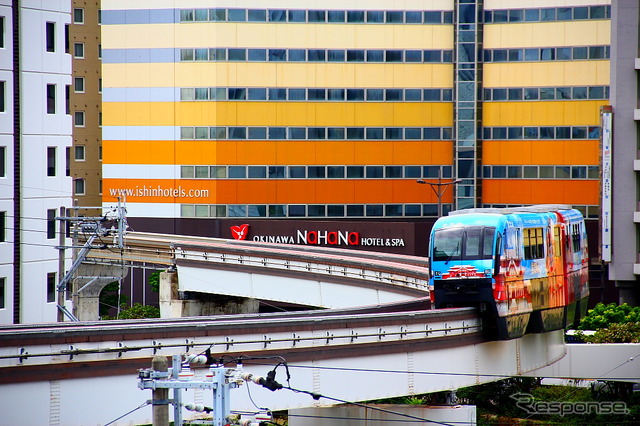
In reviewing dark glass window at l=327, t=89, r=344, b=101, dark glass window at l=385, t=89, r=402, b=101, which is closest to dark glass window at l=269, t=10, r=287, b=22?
dark glass window at l=327, t=89, r=344, b=101

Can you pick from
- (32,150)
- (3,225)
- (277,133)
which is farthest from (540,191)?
(3,225)

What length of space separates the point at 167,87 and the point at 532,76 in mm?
22872

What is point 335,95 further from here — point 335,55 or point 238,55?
point 238,55

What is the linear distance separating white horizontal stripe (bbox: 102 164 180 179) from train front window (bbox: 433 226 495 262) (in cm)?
4089

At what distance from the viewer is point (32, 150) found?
38.1 meters

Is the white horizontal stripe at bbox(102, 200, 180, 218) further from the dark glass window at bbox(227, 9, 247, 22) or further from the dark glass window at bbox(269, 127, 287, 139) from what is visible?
the dark glass window at bbox(227, 9, 247, 22)

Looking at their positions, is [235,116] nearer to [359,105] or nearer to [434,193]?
[359,105]

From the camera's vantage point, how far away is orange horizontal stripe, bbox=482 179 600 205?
237ft

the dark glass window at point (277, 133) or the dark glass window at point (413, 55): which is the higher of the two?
the dark glass window at point (413, 55)

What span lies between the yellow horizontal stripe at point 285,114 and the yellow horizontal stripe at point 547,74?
3.43 metres

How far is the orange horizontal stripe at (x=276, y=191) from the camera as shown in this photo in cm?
7350

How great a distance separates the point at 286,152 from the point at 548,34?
17.8 m

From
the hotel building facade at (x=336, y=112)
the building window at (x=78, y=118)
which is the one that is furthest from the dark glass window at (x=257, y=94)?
the building window at (x=78, y=118)

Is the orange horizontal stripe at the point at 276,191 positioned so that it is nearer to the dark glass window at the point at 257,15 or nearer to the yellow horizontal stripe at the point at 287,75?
the yellow horizontal stripe at the point at 287,75
